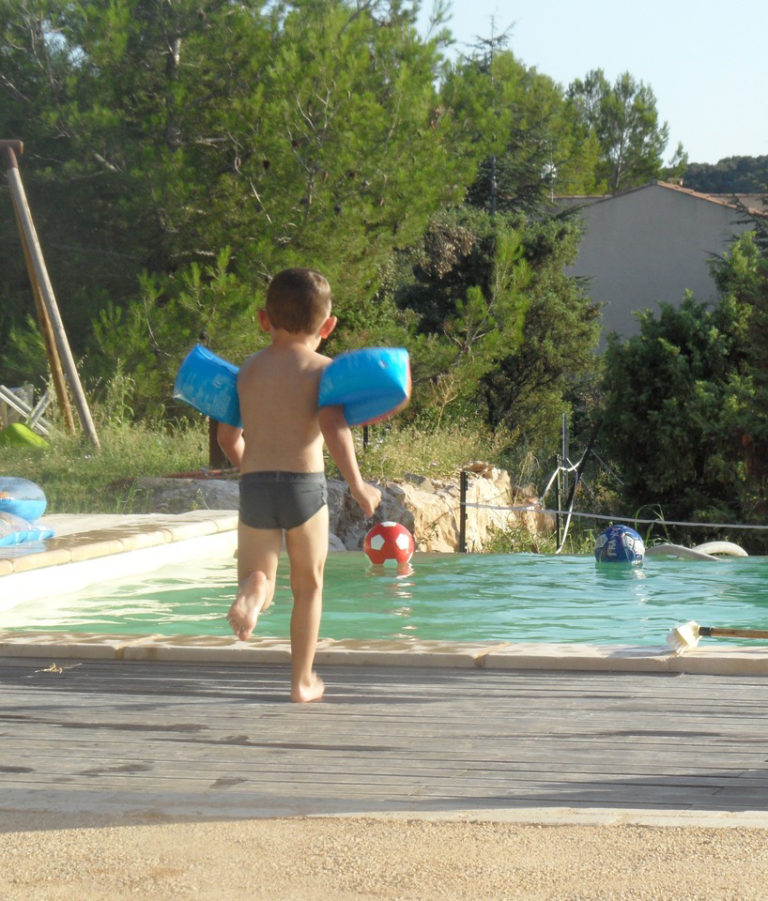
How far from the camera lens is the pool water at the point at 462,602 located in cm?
746

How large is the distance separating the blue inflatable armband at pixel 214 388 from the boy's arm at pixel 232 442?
29 mm

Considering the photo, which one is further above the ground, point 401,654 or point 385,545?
point 401,654

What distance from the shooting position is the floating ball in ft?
33.8

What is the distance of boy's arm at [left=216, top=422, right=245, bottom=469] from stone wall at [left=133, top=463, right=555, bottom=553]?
7334 millimetres

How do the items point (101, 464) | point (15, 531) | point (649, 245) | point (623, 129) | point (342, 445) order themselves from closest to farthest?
point (342, 445) < point (15, 531) < point (101, 464) < point (649, 245) < point (623, 129)

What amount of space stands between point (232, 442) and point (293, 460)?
302 mm

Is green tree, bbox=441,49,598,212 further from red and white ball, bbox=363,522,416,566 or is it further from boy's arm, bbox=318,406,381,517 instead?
boy's arm, bbox=318,406,381,517

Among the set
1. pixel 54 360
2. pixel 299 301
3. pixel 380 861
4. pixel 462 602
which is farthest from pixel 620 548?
pixel 54 360

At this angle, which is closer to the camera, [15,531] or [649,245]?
[15,531]

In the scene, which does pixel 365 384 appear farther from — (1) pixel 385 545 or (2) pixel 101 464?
(2) pixel 101 464

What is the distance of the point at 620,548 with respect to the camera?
1030cm

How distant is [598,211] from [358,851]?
33.8 m

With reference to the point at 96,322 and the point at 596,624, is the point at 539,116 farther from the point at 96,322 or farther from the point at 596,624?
the point at 596,624

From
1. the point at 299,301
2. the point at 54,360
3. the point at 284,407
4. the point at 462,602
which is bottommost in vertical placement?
the point at 462,602
